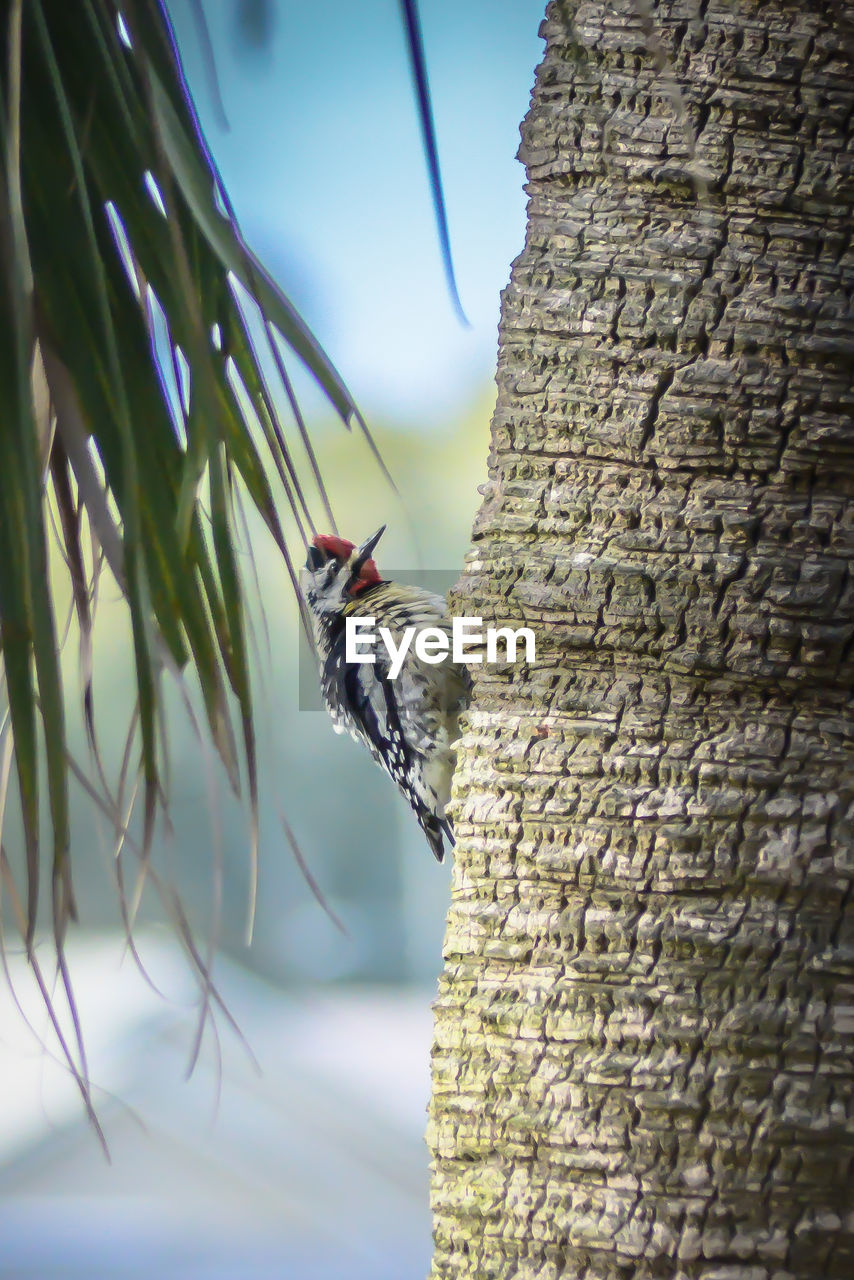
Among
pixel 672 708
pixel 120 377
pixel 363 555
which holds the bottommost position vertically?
pixel 672 708

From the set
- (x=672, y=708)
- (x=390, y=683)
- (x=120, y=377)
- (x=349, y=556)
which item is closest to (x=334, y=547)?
(x=349, y=556)

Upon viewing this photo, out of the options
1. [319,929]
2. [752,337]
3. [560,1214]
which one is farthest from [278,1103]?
[752,337]

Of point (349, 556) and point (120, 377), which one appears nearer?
point (120, 377)

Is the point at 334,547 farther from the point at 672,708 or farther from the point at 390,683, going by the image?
the point at 672,708

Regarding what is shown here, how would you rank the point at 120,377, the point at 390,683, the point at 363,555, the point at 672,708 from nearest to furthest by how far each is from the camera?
the point at 120,377 < the point at 672,708 < the point at 390,683 < the point at 363,555

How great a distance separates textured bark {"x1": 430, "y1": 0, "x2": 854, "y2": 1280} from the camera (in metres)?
0.84

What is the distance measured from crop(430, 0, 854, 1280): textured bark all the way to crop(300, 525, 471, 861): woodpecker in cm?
80

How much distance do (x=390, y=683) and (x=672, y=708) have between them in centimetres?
106

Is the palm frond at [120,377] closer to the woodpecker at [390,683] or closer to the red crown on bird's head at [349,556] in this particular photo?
the woodpecker at [390,683]

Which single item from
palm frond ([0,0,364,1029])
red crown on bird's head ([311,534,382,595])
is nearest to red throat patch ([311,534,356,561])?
red crown on bird's head ([311,534,382,595])

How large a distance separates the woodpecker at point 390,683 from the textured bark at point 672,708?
801 millimetres

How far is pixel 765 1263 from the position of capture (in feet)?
2.70

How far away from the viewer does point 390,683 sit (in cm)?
192

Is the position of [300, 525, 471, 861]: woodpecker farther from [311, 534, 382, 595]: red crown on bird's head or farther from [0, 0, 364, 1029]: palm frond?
[0, 0, 364, 1029]: palm frond
